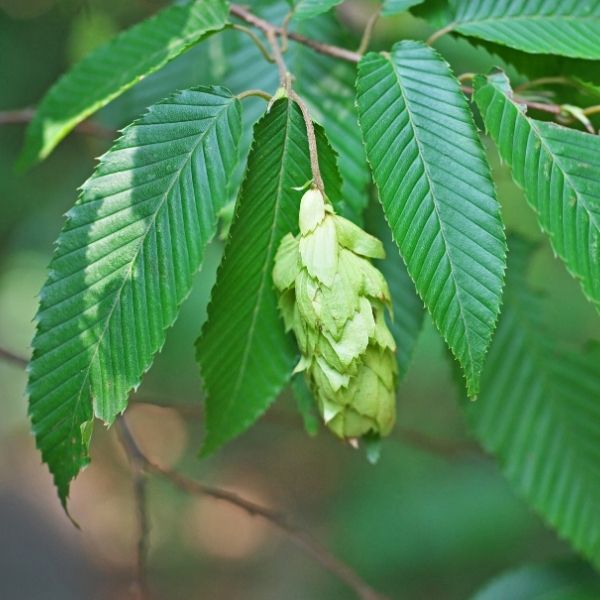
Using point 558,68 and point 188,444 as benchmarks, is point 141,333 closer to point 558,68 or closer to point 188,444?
point 558,68

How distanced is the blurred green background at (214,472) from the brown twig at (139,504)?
43cm

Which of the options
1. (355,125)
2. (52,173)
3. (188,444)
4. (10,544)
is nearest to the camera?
(355,125)

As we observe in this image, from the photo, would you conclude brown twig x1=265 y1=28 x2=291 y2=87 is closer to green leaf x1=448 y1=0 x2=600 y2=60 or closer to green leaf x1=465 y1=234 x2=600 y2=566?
green leaf x1=448 y1=0 x2=600 y2=60

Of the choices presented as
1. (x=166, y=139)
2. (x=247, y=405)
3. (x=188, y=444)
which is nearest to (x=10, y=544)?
(x=188, y=444)

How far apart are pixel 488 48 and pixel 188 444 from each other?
13.3 ft

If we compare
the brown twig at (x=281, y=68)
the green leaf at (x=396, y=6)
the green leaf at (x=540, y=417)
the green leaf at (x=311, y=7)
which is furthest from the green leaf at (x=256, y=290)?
the green leaf at (x=540, y=417)

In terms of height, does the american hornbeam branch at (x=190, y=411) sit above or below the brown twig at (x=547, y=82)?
below

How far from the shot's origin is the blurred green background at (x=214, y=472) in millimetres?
3076

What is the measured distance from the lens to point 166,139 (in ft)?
3.70

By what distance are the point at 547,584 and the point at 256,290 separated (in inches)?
54.4

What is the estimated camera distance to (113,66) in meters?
1.60

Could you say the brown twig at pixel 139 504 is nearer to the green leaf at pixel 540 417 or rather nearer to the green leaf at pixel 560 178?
the green leaf at pixel 540 417

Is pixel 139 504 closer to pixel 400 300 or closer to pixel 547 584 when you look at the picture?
pixel 400 300

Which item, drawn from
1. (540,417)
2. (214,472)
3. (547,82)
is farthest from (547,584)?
(214,472)
